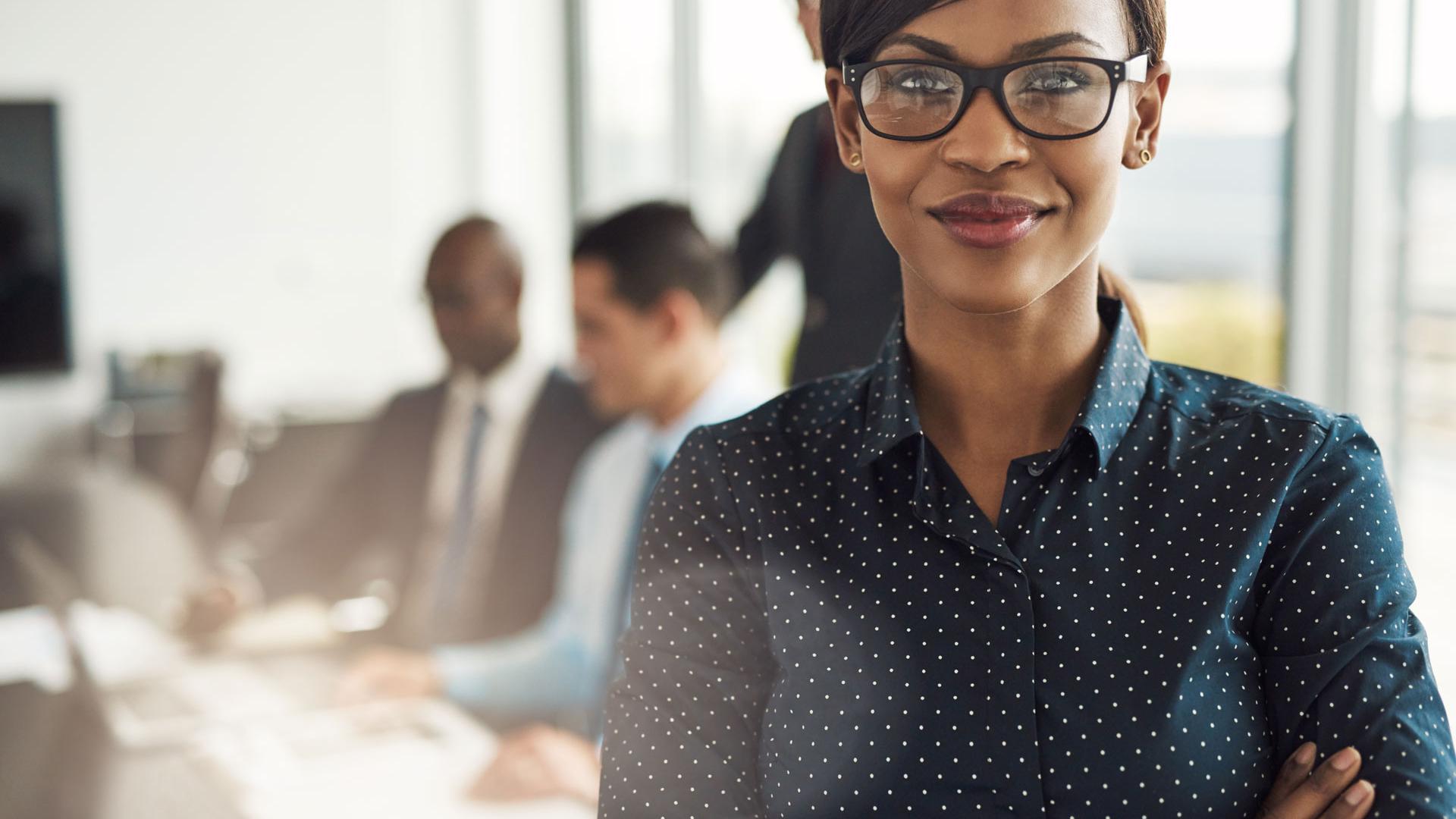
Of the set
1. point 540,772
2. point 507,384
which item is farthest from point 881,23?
point 507,384

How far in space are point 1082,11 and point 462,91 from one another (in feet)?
17.0

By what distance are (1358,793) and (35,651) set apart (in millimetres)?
2323

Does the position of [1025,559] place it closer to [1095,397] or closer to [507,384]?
[1095,397]

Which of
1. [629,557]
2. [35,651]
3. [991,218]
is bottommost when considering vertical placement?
[35,651]

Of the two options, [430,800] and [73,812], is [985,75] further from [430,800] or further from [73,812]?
[73,812]

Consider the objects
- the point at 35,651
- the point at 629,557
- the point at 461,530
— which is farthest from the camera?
the point at 461,530

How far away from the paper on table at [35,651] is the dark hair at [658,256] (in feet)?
3.76

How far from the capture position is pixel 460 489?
2967mm

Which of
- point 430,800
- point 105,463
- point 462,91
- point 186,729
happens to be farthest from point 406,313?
point 430,800

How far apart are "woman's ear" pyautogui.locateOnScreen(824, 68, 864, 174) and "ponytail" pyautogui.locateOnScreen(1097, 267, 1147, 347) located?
0.77ft

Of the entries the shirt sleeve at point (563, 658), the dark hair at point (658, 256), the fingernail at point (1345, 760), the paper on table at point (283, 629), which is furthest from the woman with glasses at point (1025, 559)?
the paper on table at point (283, 629)

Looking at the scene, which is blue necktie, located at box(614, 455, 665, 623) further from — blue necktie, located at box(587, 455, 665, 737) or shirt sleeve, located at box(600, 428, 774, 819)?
shirt sleeve, located at box(600, 428, 774, 819)

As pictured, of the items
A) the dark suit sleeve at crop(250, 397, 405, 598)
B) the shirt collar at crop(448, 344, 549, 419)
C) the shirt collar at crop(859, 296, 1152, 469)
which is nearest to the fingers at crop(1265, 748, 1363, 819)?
the shirt collar at crop(859, 296, 1152, 469)

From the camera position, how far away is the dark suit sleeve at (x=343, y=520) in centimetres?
319
